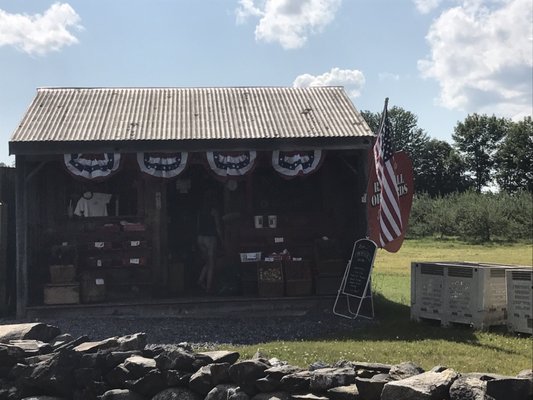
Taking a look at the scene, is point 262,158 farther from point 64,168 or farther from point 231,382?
point 231,382

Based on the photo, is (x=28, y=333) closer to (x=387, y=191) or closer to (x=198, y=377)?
(x=198, y=377)

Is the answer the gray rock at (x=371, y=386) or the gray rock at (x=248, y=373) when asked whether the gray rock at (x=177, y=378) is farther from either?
the gray rock at (x=371, y=386)

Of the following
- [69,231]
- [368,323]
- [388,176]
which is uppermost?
[388,176]

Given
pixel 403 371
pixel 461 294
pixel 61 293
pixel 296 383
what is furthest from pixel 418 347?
pixel 61 293

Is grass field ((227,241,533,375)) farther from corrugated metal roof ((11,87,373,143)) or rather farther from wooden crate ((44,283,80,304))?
wooden crate ((44,283,80,304))

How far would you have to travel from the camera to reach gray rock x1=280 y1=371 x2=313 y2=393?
476 cm

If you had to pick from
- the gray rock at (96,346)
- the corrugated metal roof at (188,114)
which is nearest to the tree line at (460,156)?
the corrugated metal roof at (188,114)

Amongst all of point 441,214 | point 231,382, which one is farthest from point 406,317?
point 441,214

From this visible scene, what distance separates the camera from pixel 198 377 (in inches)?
201

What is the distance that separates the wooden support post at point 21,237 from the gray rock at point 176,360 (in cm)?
667

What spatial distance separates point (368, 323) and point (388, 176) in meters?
2.63

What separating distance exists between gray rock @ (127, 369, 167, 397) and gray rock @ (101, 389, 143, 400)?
0.08 m

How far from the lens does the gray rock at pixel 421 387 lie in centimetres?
406

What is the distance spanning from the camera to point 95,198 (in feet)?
40.3
